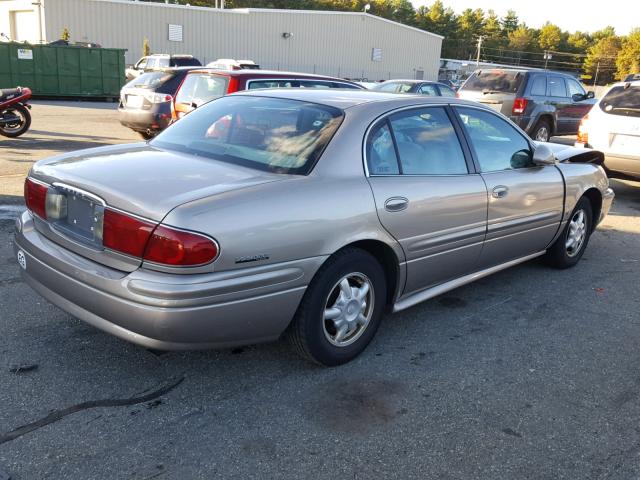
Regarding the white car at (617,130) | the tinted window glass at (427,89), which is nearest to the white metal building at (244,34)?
the tinted window glass at (427,89)

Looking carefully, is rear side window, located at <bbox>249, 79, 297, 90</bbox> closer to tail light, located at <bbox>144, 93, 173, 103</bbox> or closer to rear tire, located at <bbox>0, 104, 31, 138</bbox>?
tail light, located at <bbox>144, 93, 173, 103</bbox>

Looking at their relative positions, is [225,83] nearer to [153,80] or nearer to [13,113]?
[153,80]

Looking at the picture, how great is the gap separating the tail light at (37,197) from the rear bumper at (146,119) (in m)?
7.74

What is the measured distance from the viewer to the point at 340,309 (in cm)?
338

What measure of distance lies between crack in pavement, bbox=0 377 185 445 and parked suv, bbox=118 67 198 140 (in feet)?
28.2

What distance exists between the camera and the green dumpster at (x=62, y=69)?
21281 mm

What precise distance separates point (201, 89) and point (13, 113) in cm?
461

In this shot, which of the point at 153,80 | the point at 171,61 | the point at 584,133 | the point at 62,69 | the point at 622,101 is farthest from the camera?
the point at 171,61

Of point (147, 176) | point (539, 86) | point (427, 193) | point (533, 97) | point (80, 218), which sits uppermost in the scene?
point (539, 86)

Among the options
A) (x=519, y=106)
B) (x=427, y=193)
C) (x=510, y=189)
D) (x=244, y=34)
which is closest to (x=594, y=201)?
(x=510, y=189)

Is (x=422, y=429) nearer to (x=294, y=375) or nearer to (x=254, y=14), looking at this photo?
(x=294, y=375)

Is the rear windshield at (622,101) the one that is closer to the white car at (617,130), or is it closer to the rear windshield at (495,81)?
the white car at (617,130)

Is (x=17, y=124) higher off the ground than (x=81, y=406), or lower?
higher

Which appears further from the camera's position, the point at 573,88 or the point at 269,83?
the point at 573,88
